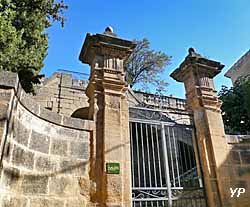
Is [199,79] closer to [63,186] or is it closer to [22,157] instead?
[63,186]

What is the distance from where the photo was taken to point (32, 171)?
9.69 feet

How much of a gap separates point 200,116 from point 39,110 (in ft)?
9.38

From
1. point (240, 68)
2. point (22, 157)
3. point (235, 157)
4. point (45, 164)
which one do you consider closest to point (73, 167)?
point (45, 164)

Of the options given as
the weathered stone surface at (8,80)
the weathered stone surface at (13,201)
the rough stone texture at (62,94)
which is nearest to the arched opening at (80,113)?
the rough stone texture at (62,94)

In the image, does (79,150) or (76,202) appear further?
(79,150)

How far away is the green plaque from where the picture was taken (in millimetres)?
3406

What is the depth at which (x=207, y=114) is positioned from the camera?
181 inches

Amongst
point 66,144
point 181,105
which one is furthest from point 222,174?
point 181,105

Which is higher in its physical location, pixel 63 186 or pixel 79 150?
pixel 79 150

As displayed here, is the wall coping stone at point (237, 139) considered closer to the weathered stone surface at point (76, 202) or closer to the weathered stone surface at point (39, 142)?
the weathered stone surface at point (76, 202)

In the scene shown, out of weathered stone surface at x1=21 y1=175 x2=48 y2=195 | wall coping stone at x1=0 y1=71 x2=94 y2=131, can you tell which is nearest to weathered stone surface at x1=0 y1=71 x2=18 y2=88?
wall coping stone at x1=0 y1=71 x2=94 y2=131

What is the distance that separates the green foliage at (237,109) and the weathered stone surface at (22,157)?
23.8 feet

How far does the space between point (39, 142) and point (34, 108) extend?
1.44 feet

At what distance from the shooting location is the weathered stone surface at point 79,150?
135 inches
